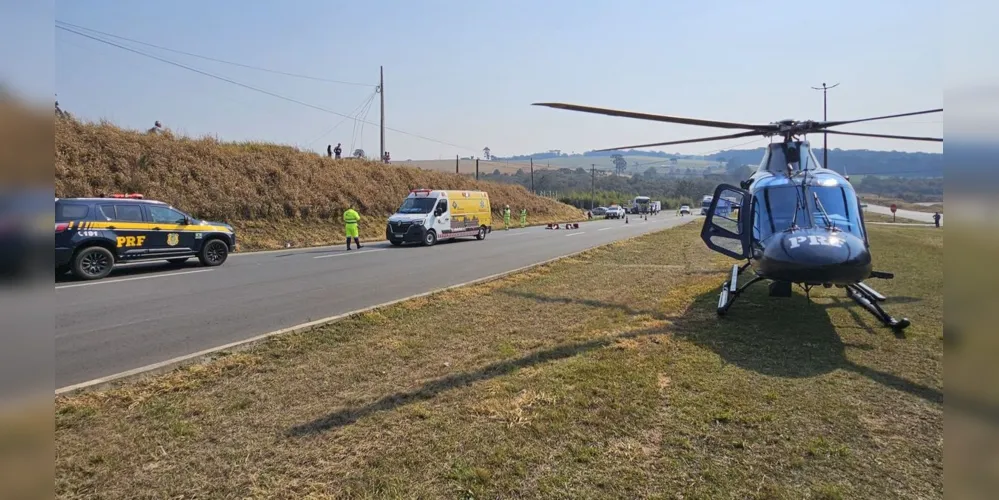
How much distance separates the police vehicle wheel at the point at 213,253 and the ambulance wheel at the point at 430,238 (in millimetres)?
8623

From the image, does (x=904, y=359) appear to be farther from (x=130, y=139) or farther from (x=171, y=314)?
(x=130, y=139)

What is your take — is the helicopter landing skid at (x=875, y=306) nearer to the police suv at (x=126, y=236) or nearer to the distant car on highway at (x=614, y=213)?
the police suv at (x=126, y=236)

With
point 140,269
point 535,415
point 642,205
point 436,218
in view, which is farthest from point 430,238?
point 642,205

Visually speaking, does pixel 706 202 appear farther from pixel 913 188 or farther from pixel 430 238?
pixel 913 188

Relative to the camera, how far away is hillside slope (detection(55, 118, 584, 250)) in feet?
71.5

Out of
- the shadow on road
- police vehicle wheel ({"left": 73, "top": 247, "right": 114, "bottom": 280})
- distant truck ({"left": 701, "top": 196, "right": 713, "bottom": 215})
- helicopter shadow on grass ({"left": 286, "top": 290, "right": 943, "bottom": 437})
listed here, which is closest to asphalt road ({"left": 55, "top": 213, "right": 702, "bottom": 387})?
the shadow on road

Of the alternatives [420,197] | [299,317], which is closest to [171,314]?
[299,317]

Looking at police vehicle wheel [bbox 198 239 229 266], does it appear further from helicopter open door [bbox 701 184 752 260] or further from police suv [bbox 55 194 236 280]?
helicopter open door [bbox 701 184 752 260]

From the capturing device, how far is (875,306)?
24.5 ft

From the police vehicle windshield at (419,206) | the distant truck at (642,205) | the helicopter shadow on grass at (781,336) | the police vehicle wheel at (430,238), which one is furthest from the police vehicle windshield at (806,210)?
the distant truck at (642,205)

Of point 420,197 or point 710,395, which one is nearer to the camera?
point 710,395

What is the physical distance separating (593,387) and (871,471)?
2218 mm

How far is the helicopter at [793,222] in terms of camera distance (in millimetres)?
6645
